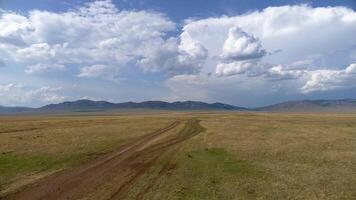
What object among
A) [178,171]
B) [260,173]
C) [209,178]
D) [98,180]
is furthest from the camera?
[178,171]

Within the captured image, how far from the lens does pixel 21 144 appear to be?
151 ft

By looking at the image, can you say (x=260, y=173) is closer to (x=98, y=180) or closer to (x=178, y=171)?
(x=178, y=171)

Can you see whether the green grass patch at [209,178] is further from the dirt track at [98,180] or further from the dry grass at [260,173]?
the dirt track at [98,180]

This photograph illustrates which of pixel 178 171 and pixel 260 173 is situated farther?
pixel 178 171

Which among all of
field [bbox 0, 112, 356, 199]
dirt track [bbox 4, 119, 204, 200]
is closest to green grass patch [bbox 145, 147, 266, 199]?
field [bbox 0, 112, 356, 199]

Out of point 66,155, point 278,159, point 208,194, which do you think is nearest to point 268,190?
point 208,194

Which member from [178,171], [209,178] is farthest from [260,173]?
[178,171]

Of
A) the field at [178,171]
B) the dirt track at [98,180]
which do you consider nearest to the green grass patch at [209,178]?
the field at [178,171]

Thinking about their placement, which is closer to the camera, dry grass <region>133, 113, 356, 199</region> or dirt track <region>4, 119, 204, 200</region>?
dirt track <region>4, 119, 204, 200</region>

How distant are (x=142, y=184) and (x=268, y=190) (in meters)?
7.14

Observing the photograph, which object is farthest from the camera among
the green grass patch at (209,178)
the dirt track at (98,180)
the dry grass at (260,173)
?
the dry grass at (260,173)

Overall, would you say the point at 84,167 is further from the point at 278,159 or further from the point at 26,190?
the point at 278,159

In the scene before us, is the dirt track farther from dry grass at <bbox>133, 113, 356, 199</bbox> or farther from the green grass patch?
dry grass at <bbox>133, 113, 356, 199</bbox>

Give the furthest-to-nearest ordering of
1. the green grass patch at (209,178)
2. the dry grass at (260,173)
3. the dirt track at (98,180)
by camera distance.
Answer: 1. the dry grass at (260,173)
2. the green grass patch at (209,178)
3. the dirt track at (98,180)
